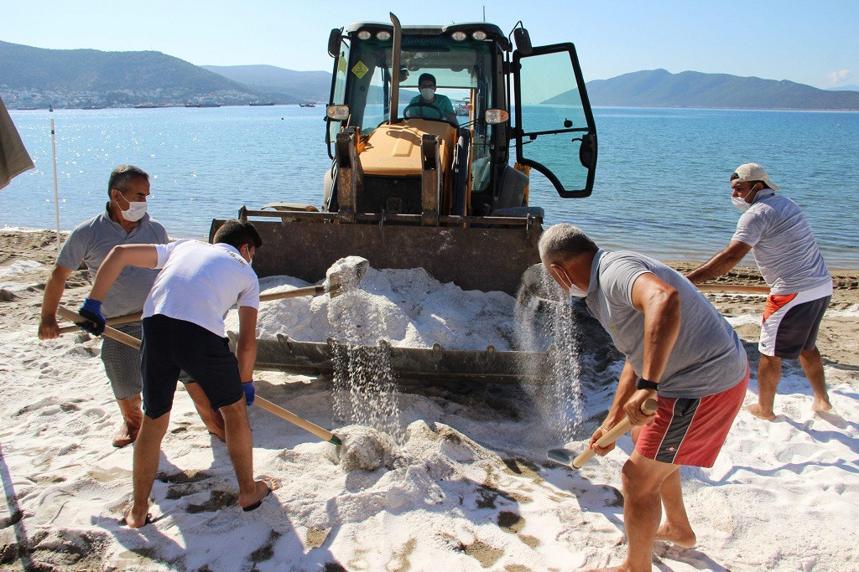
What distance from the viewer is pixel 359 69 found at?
6984 mm

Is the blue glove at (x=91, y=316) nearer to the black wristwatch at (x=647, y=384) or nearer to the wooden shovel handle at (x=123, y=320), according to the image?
the wooden shovel handle at (x=123, y=320)

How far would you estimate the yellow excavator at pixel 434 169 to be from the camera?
5.44 metres

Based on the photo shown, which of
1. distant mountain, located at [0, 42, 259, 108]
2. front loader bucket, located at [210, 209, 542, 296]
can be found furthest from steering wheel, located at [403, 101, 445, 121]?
distant mountain, located at [0, 42, 259, 108]

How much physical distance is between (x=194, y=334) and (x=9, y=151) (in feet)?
5.55

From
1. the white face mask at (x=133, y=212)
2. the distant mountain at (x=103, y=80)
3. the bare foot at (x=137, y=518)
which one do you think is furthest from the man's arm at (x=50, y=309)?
the distant mountain at (x=103, y=80)

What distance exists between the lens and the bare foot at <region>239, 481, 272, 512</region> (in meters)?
3.47

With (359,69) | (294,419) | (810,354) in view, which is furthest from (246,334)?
(359,69)

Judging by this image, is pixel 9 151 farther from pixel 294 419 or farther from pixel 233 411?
pixel 294 419

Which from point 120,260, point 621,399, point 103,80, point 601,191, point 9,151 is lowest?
point 621,399

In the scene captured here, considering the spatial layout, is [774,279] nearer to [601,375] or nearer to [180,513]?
[601,375]

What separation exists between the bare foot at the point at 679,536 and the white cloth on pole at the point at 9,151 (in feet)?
12.6

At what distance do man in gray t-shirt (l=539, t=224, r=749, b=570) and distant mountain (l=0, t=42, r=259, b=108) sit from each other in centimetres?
15013

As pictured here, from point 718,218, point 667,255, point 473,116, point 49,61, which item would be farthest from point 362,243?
point 49,61

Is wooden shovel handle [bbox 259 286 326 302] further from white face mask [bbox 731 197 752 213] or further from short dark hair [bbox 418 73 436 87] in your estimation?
white face mask [bbox 731 197 752 213]
